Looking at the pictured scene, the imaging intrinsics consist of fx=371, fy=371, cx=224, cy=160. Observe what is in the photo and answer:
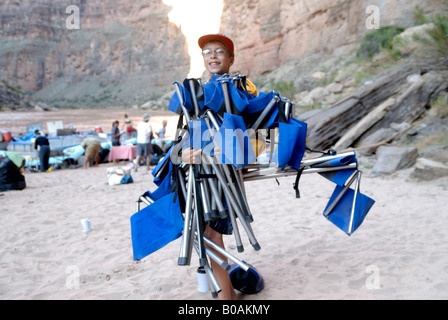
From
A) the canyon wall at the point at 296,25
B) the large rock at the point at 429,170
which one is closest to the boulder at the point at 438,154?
the large rock at the point at 429,170

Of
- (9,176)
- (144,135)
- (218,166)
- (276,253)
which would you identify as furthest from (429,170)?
(9,176)

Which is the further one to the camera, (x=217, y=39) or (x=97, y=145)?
(x=97, y=145)

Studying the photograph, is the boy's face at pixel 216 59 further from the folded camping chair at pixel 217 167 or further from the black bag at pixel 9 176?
the black bag at pixel 9 176

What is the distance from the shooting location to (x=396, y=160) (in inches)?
299

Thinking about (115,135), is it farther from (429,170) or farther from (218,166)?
(218,166)

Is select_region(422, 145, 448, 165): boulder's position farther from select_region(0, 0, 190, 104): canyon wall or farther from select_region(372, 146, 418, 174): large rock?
select_region(0, 0, 190, 104): canyon wall

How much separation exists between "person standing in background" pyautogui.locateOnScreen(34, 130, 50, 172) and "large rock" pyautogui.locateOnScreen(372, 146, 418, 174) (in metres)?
9.44

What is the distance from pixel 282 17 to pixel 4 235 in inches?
1533

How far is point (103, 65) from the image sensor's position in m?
78.1

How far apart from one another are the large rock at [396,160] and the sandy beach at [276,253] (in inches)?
32.9

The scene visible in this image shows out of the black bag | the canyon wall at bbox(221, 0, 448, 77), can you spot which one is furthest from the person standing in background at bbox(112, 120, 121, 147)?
the canyon wall at bbox(221, 0, 448, 77)

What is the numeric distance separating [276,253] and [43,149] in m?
9.97

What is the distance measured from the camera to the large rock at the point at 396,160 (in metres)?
7.52

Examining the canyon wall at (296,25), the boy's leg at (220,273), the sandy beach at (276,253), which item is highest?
the canyon wall at (296,25)
